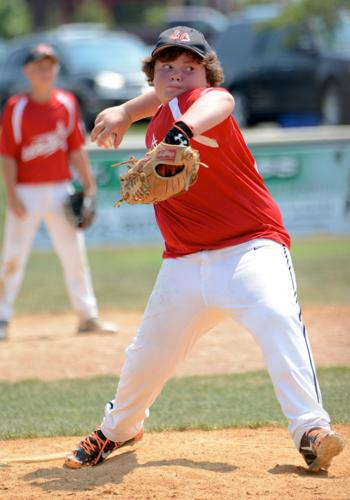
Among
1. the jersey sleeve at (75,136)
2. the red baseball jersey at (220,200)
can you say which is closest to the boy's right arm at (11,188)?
the jersey sleeve at (75,136)

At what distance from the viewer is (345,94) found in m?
19.0

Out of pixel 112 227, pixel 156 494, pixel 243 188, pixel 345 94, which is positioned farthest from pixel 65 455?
pixel 345 94

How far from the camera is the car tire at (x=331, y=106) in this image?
19.3 metres

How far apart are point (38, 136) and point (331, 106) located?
11826mm

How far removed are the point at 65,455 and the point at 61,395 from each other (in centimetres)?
167

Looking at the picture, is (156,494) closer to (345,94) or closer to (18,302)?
(18,302)

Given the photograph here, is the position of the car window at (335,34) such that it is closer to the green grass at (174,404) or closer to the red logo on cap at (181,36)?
the green grass at (174,404)

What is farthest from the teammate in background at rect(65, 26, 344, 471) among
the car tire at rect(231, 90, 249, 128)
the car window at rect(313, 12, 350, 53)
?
the car tire at rect(231, 90, 249, 128)

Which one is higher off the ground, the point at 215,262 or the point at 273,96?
the point at 273,96

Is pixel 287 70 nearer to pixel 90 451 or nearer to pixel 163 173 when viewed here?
pixel 90 451

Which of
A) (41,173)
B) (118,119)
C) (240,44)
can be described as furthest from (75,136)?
(240,44)

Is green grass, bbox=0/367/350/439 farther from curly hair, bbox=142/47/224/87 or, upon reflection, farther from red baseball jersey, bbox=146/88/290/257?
curly hair, bbox=142/47/224/87

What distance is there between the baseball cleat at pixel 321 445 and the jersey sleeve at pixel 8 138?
4816 mm

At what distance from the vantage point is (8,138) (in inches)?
339
